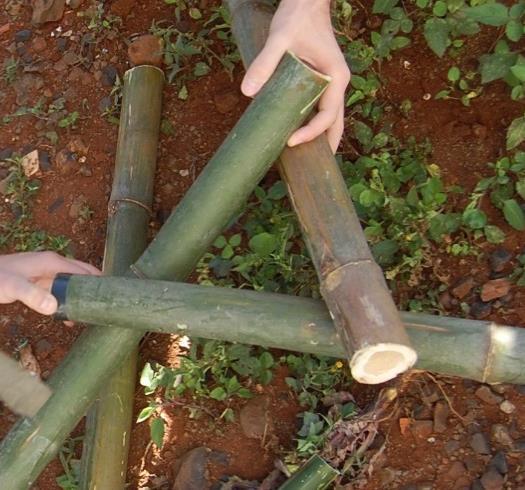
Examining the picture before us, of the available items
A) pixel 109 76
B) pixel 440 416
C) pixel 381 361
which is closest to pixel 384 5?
pixel 109 76

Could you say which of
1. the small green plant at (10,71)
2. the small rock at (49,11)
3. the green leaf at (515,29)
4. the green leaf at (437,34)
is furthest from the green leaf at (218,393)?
the small rock at (49,11)

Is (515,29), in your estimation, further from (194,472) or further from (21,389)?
(21,389)

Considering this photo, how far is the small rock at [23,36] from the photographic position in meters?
3.39

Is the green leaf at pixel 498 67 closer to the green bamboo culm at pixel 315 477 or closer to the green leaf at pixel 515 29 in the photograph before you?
the green leaf at pixel 515 29

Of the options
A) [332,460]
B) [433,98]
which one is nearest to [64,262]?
[332,460]

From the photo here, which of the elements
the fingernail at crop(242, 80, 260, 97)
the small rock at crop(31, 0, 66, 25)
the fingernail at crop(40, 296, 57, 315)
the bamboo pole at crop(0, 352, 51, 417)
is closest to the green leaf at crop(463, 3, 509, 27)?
the fingernail at crop(242, 80, 260, 97)

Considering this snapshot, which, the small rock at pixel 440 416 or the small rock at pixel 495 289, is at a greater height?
the small rock at pixel 495 289

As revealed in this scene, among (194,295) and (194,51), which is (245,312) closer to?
(194,295)

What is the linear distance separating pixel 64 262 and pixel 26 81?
133 cm

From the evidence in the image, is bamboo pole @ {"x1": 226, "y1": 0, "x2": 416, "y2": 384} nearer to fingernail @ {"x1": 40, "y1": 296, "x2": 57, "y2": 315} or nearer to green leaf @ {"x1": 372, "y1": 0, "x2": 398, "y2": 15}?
fingernail @ {"x1": 40, "y1": 296, "x2": 57, "y2": 315}

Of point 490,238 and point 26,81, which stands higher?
point 26,81

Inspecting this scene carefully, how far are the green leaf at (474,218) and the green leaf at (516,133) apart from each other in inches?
9.6

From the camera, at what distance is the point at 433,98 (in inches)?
110

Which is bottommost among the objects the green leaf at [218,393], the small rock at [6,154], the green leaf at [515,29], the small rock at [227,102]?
the green leaf at [218,393]
